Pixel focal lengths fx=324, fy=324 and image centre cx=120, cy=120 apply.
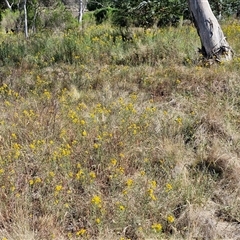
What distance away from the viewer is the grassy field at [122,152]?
244 cm

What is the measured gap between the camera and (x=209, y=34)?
5.68 metres

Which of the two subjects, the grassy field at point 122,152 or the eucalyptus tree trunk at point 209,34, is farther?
the eucalyptus tree trunk at point 209,34

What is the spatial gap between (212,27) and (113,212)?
431 cm

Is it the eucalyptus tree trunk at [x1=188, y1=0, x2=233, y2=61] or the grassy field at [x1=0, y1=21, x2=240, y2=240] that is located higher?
the eucalyptus tree trunk at [x1=188, y1=0, x2=233, y2=61]

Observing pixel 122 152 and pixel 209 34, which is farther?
pixel 209 34

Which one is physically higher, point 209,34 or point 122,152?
point 209,34

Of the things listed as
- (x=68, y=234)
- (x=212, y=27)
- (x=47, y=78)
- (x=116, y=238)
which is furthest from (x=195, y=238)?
(x=212, y=27)

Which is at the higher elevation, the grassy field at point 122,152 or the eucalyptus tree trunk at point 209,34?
the eucalyptus tree trunk at point 209,34

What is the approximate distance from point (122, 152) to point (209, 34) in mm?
3465

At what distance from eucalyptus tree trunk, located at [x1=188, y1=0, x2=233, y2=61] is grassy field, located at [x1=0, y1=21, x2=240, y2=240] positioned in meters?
0.33

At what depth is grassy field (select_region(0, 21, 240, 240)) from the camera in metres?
2.44

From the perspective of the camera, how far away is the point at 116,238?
2.29 m

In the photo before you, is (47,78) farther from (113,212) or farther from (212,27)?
(113,212)

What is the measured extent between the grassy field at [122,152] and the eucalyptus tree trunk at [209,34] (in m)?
0.33
